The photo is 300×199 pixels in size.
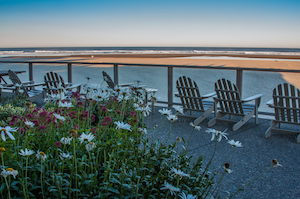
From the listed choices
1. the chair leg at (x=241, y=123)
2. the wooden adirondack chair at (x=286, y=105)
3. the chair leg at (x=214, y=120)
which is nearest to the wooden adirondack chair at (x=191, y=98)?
the chair leg at (x=214, y=120)

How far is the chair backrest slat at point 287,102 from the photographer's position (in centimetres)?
454

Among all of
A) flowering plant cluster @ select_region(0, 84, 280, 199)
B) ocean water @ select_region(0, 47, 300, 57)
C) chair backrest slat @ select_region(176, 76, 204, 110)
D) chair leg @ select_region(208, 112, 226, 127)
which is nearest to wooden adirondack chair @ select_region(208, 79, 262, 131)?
chair leg @ select_region(208, 112, 226, 127)

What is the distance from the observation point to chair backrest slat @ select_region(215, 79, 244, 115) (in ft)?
16.7

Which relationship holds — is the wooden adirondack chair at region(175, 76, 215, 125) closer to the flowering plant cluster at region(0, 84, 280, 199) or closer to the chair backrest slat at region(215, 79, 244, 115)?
the chair backrest slat at region(215, 79, 244, 115)

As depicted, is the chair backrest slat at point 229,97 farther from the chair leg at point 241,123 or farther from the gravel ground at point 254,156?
the gravel ground at point 254,156

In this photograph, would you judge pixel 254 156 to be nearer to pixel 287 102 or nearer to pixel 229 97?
pixel 287 102

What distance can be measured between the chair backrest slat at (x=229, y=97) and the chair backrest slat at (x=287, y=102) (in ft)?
1.97

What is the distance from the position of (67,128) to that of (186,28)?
1139 inches

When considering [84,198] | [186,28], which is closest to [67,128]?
[84,198]

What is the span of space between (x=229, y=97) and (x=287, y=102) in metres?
0.92

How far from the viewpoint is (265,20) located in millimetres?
27172

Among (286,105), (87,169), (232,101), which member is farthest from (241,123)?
(87,169)

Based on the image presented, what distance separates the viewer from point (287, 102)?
4.63 m

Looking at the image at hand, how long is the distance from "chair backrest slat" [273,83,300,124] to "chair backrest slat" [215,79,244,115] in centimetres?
60
